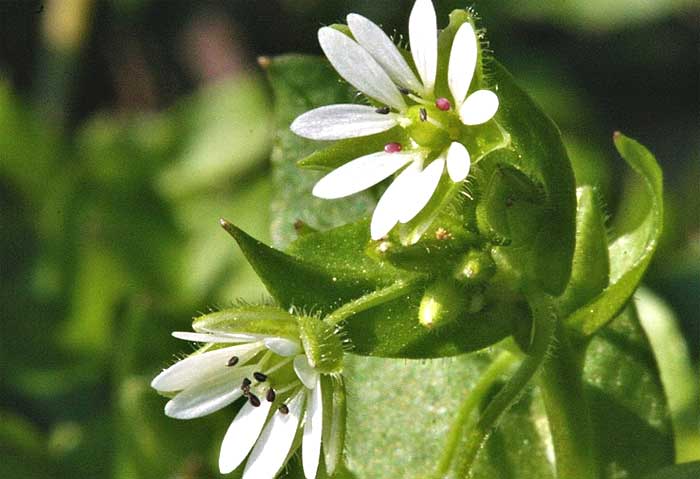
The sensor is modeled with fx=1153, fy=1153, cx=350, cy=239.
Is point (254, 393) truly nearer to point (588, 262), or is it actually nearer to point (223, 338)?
point (223, 338)

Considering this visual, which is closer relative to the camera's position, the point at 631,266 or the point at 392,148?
the point at 392,148

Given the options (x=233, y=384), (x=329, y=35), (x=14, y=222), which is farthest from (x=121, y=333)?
(x=329, y=35)

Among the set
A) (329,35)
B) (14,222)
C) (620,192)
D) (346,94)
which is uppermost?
(329,35)

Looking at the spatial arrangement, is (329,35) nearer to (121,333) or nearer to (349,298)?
(349,298)

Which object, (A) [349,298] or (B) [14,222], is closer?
(A) [349,298]

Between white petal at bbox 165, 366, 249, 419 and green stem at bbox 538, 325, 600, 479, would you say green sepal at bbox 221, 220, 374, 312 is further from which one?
green stem at bbox 538, 325, 600, 479

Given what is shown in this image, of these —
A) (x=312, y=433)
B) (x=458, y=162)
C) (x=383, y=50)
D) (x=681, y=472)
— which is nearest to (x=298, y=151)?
(x=383, y=50)

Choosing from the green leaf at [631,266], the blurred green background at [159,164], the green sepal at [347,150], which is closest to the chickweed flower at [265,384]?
the green sepal at [347,150]

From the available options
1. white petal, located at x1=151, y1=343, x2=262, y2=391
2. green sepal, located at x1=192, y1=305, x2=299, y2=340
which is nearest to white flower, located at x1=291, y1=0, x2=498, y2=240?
green sepal, located at x1=192, y1=305, x2=299, y2=340
